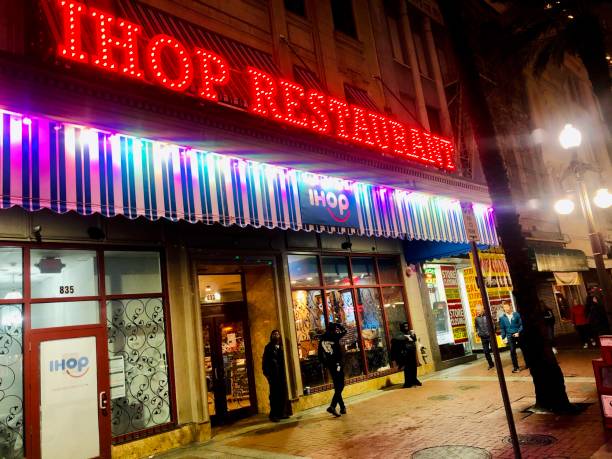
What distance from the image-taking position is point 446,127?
60.3 feet

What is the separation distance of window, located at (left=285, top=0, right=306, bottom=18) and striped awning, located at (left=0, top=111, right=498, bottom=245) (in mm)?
7376

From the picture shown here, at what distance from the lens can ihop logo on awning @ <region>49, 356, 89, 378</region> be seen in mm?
7590

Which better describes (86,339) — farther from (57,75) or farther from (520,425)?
(520,425)

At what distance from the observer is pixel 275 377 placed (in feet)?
33.2

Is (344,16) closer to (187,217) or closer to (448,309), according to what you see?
(448,309)

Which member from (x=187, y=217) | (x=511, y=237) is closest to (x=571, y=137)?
(x=511, y=237)

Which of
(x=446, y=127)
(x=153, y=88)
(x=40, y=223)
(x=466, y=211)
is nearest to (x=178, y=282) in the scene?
(x=40, y=223)

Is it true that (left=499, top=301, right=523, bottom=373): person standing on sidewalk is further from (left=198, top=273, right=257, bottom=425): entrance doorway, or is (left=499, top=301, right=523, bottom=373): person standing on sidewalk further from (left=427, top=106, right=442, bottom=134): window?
(left=427, top=106, right=442, bottom=134): window

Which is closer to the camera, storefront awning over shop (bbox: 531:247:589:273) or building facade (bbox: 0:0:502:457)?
building facade (bbox: 0:0:502:457)

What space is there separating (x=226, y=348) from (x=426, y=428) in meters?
5.23

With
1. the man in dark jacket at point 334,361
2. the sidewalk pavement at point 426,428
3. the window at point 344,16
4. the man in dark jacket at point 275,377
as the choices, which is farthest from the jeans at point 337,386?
the window at point 344,16

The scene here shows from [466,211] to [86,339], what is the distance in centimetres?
664

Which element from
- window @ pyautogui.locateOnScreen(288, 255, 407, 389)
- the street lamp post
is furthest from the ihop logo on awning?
the street lamp post

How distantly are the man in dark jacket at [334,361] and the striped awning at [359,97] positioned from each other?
788 centimetres
